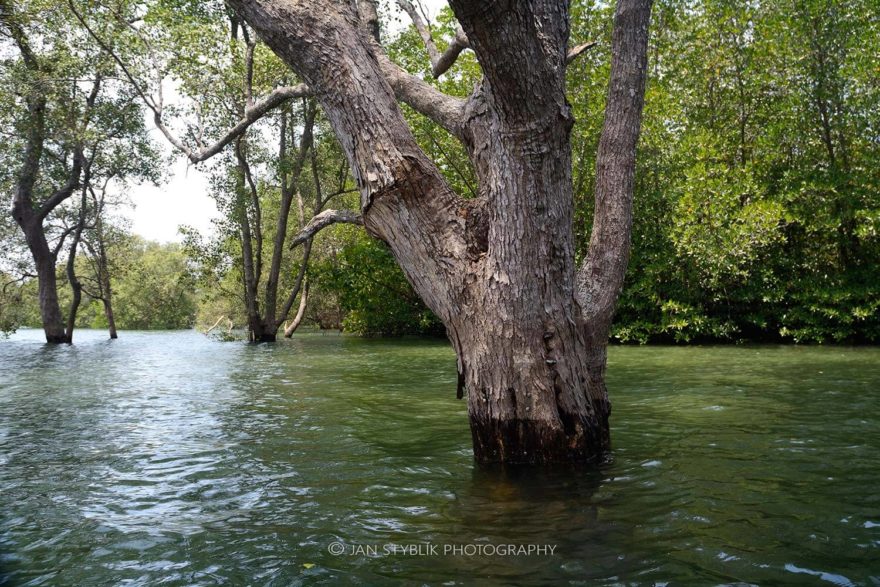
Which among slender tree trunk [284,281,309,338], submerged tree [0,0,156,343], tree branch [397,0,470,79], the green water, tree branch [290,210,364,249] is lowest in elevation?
the green water

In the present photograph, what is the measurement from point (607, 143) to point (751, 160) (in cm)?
1720

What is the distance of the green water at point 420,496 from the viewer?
3203 mm

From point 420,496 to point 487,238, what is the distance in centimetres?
194

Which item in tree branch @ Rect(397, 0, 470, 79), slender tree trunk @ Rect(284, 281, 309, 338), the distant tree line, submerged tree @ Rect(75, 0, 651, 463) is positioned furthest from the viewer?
slender tree trunk @ Rect(284, 281, 309, 338)

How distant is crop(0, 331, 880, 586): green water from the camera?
10.5 ft

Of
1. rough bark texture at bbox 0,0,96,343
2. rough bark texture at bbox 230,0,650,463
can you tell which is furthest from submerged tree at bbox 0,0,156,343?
rough bark texture at bbox 230,0,650,463

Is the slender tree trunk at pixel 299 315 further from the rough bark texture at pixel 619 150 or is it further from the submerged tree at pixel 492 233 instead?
the submerged tree at pixel 492 233

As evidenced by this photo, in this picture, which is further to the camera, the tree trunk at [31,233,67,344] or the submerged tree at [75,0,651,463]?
the tree trunk at [31,233,67,344]

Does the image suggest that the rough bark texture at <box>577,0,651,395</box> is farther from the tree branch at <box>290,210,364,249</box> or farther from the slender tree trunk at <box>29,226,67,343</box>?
the slender tree trunk at <box>29,226,67,343</box>

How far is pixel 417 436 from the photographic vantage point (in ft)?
21.9

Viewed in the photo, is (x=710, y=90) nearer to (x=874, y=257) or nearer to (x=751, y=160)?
(x=751, y=160)

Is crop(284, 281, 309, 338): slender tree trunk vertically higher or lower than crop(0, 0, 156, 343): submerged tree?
lower

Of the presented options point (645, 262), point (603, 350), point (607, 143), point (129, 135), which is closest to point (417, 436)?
point (603, 350)

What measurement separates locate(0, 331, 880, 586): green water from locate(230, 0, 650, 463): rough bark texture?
517 millimetres
